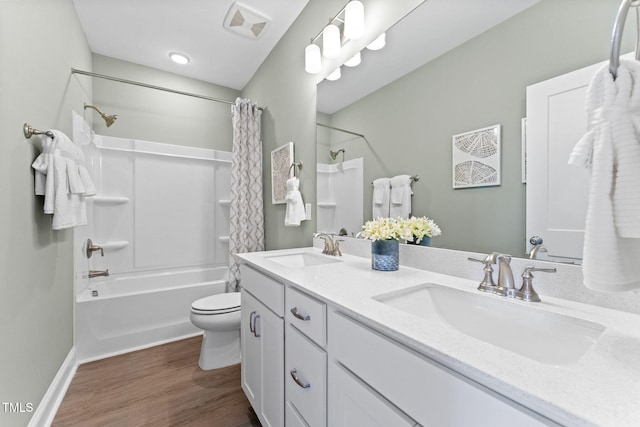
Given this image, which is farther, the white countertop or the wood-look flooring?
the wood-look flooring

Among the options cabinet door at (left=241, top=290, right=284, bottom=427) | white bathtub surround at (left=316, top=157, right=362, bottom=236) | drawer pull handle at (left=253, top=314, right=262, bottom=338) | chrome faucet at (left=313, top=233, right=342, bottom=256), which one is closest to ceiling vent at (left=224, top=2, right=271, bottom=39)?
white bathtub surround at (left=316, top=157, right=362, bottom=236)

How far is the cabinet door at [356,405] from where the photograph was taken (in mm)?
587

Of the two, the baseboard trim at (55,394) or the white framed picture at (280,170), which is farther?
the white framed picture at (280,170)

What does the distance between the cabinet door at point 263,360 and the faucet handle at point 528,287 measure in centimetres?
83

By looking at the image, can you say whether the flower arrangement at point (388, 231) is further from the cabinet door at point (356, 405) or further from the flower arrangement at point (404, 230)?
the cabinet door at point (356, 405)

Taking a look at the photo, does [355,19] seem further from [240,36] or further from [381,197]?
[240,36]

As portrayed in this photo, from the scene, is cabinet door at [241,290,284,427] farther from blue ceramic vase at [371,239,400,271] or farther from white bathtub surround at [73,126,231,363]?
white bathtub surround at [73,126,231,363]

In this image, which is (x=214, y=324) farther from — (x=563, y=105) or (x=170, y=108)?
(x=170, y=108)

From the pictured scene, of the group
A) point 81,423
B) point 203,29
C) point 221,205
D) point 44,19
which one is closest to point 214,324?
point 81,423

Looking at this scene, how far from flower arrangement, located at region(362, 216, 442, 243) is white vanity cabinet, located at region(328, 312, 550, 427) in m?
0.46

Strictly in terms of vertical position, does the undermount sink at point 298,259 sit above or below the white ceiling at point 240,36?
below

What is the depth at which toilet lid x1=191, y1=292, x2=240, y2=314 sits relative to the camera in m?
1.85

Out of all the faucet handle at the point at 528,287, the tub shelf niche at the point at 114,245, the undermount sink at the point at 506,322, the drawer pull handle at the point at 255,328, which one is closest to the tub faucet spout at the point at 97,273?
the tub shelf niche at the point at 114,245

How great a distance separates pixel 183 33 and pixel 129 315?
7.73 ft
